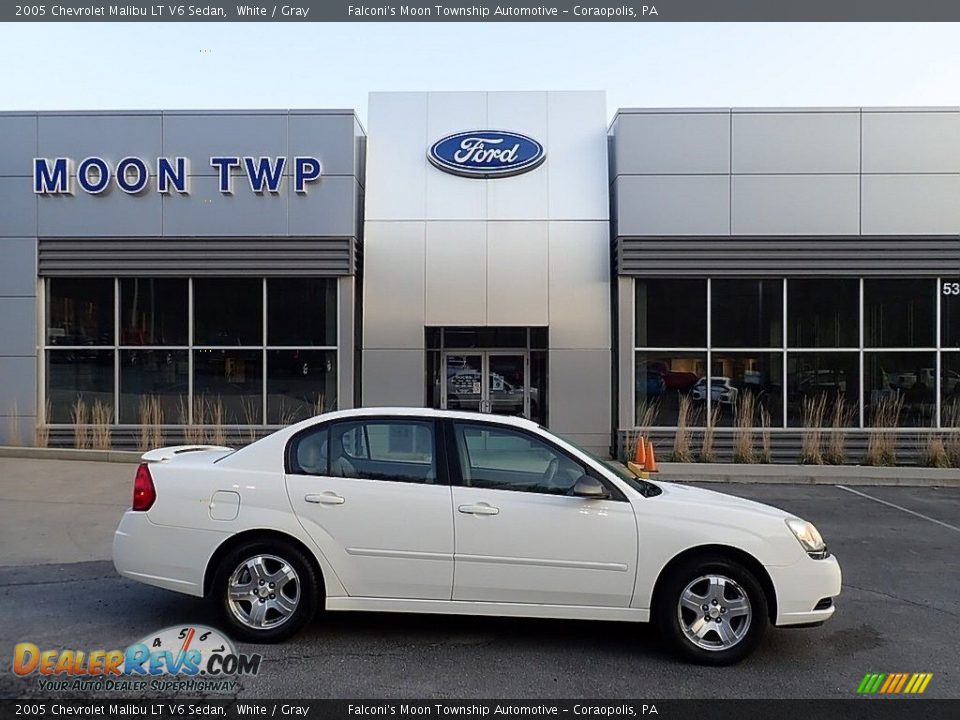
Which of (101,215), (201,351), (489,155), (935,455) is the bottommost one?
(935,455)

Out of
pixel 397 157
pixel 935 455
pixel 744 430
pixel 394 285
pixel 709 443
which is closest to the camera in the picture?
pixel 935 455

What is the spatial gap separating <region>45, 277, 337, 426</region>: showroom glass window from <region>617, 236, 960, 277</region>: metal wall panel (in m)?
6.31

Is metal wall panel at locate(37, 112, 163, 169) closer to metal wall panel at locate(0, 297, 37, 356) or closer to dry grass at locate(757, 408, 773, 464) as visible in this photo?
metal wall panel at locate(0, 297, 37, 356)

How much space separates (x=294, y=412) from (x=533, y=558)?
12.1 meters

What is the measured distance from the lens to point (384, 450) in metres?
5.66

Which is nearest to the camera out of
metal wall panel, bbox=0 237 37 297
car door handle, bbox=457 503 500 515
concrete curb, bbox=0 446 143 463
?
car door handle, bbox=457 503 500 515

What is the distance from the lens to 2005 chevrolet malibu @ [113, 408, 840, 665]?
518cm

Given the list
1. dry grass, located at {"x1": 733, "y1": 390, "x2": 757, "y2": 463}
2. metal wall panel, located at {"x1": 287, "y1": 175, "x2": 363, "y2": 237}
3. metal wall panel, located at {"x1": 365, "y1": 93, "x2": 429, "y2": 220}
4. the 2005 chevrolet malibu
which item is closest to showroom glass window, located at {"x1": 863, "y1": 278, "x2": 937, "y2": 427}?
dry grass, located at {"x1": 733, "y1": 390, "x2": 757, "y2": 463}

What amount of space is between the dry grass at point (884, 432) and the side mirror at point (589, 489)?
1187 centimetres

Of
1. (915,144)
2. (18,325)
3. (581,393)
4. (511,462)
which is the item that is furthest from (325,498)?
(915,144)

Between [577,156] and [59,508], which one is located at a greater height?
[577,156]

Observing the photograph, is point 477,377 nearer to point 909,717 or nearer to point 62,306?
point 62,306

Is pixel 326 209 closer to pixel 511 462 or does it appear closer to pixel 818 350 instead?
pixel 818 350

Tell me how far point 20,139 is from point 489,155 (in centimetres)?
943
